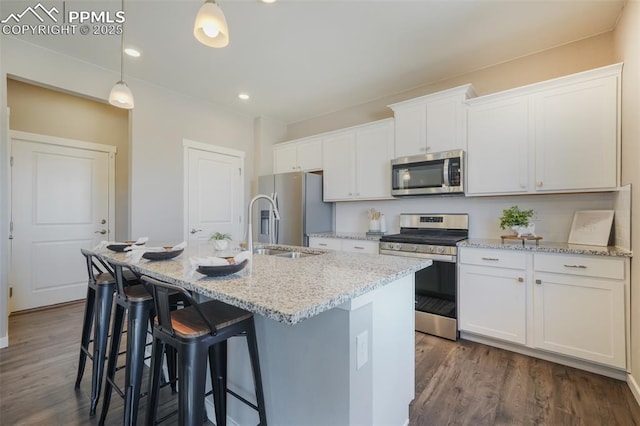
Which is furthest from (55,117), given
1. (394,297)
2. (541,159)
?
(541,159)

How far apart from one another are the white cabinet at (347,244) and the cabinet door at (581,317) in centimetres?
151

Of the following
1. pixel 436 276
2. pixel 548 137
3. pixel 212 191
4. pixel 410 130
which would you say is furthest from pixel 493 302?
pixel 212 191

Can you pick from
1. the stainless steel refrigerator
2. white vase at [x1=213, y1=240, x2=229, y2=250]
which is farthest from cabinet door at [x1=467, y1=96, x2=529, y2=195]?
white vase at [x1=213, y1=240, x2=229, y2=250]

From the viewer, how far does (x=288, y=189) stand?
399 cm

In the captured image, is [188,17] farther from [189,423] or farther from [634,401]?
[634,401]

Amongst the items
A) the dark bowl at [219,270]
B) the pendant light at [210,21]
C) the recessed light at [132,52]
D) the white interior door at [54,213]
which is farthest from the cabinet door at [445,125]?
the white interior door at [54,213]

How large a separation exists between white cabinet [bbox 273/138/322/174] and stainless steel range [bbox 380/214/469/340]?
1648mm

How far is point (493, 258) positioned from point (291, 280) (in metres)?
2.05

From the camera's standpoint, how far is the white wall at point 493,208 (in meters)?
2.57

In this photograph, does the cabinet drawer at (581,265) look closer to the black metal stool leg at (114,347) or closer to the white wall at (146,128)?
the black metal stool leg at (114,347)

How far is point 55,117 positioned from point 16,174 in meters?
0.84

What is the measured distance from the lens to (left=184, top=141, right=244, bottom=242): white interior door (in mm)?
3832

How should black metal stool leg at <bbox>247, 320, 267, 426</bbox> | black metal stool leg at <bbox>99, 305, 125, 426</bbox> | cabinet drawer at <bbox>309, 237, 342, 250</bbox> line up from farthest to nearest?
cabinet drawer at <bbox>309, 237, 342, 250</bbox> → black metal stool leg at <bbox>99, 305, 125, 426</bbox> → black metal stool leg at <bbox>247, 320, 267, 426</bbox>

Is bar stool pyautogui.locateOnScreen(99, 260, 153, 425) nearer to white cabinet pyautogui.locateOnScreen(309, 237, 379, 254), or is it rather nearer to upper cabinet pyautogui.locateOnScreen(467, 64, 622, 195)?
white cabinet pyautogui.locateOnScreen(309, 237, 379, 254)
